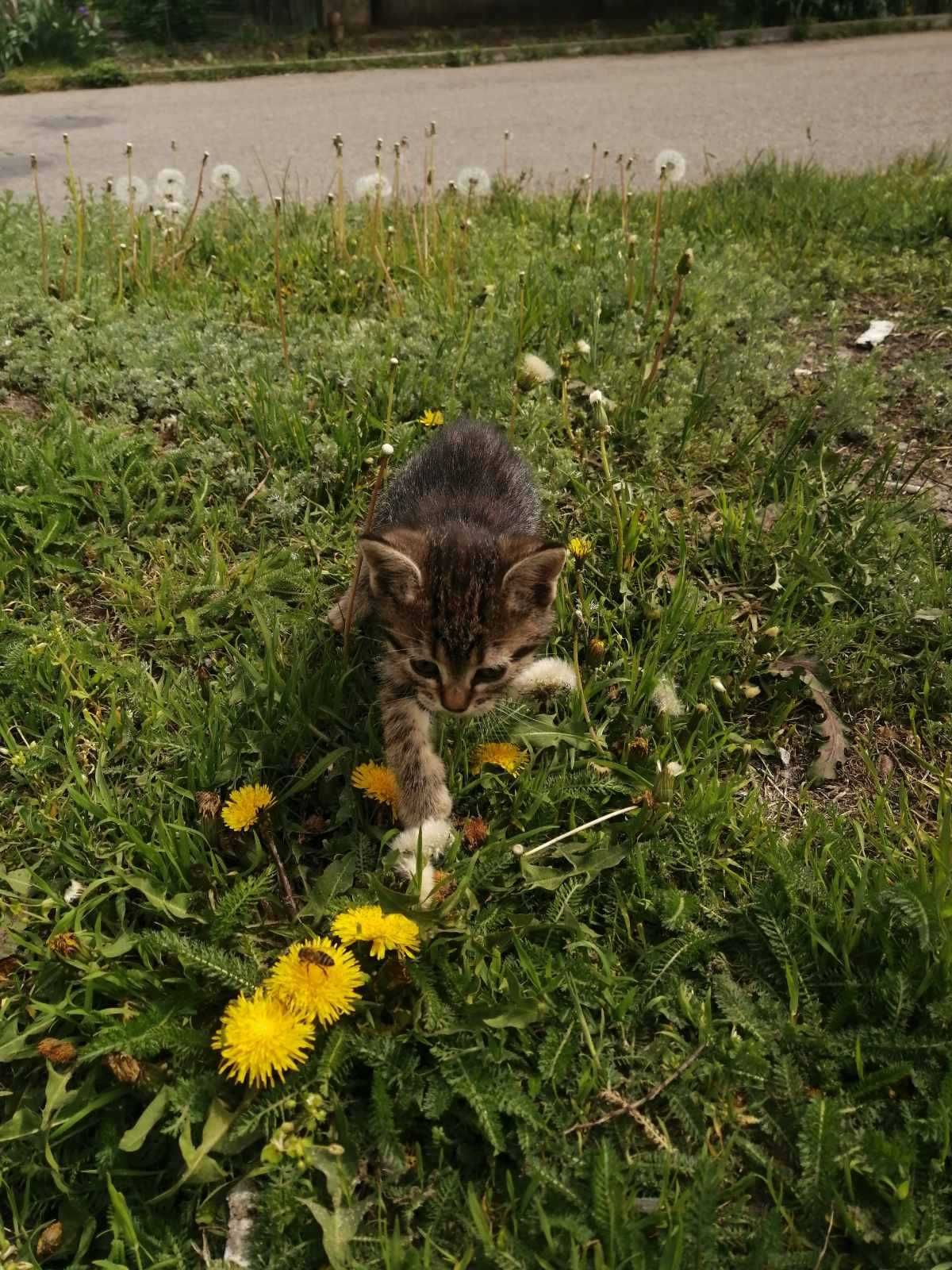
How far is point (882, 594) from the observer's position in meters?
3.06

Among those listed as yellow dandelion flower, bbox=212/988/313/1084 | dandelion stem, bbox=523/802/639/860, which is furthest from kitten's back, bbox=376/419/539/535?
yellow dandelion flower, bbox=212/988/313/1084

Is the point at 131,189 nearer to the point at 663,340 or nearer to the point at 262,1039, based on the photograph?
the point at 663,340

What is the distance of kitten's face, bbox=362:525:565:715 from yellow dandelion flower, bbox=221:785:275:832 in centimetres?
50

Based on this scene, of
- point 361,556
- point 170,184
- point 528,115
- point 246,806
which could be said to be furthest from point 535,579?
point 528,115

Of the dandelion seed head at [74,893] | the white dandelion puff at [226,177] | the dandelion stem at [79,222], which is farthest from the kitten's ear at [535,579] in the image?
the white dandelion puff at [226,177]

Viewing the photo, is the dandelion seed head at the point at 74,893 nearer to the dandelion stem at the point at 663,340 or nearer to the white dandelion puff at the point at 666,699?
the white dandelion puff at the point at 666,699

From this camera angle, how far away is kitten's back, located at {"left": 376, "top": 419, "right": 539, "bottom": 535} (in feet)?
9.27

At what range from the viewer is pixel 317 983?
1877 millimetres

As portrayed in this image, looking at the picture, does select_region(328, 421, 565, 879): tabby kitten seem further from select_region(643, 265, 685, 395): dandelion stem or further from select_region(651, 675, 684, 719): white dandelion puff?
select_region(643, 265, 685, 395): dandelion stem

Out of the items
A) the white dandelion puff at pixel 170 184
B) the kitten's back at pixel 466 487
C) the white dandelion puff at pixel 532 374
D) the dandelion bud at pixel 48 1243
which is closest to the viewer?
the dandelion bud at pixel 48 1243

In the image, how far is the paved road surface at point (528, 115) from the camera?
7.96 metres

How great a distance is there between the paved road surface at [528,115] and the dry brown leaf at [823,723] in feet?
17.1

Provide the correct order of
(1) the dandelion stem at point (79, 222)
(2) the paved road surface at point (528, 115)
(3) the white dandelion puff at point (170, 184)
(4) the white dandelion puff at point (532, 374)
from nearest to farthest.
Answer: (4) the white dandelion puff at point (532, 374) → (1) the dandelion stem at point (79, 222) → (3) the white dandelion puff at point (170, 184) → (2) the paved road surface at point (528, 115)

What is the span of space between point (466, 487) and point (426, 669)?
819 mm
